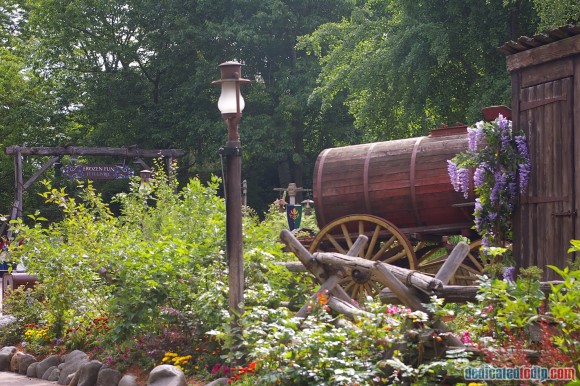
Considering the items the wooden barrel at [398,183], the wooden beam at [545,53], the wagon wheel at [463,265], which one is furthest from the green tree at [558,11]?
the wooden beam at [545,53]

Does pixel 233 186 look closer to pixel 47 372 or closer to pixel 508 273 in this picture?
pixel 508 273

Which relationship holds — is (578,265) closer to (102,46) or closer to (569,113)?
(569,113)

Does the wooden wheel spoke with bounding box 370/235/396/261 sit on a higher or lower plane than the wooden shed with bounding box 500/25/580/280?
lower

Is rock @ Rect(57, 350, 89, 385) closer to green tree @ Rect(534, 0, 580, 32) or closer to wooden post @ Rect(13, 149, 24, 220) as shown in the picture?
green tree @ Rect(534, 0, 580, 32)

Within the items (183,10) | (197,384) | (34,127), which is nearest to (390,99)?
(197,384)

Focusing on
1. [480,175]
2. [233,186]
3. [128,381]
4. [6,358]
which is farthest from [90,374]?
[480,175]

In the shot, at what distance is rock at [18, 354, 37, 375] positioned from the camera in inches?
477

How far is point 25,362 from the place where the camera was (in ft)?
39.8

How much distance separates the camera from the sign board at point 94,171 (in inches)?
1011

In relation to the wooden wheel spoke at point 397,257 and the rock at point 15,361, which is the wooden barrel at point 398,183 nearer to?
the wooden wheel spoke at point 397,257

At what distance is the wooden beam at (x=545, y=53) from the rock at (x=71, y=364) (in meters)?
6.09

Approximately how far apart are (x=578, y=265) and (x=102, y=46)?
32.4m

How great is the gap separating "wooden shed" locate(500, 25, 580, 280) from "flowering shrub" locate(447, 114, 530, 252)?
11 cm

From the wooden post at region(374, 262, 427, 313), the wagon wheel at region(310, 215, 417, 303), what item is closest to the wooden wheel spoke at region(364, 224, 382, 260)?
the wagon wheel at region(310, 215, 417, 303)
